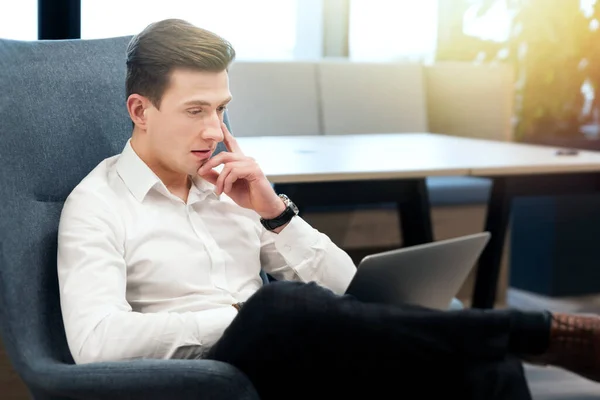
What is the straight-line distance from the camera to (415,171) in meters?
2.70

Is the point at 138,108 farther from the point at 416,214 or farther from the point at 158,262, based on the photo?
the point at 416,214

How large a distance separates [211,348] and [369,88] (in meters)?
2.94

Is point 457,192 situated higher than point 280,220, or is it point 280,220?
point 280,220

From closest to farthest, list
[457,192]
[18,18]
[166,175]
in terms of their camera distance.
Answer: [166,175] → [18,18] → [457,192]

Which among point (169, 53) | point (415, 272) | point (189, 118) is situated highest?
point (169, 53)

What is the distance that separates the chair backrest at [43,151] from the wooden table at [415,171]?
739 mm

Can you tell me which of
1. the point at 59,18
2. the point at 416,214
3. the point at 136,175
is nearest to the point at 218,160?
the point at 136,175

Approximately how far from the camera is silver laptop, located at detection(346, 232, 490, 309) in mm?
1417

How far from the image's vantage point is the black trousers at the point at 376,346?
1.33m

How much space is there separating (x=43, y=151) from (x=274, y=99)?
95.5 inches

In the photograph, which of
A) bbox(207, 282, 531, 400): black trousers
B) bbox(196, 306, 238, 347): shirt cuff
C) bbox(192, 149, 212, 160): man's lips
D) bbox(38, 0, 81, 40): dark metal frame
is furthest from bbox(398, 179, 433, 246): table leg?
bbox(207, 282, 531, 400): black trousers

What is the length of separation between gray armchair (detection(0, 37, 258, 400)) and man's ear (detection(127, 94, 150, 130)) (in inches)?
5.9

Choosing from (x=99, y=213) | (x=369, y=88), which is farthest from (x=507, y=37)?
(x=99, y=213)

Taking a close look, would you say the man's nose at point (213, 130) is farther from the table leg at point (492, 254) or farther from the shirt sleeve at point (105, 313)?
the table leg at point (492, 254)
